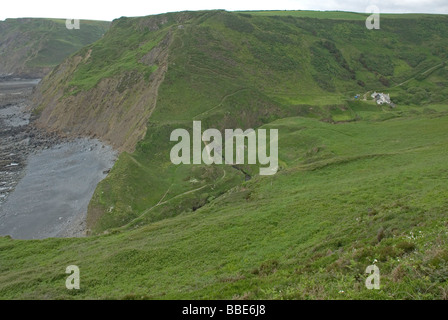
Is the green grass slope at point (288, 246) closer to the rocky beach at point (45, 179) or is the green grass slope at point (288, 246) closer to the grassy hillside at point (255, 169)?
the grassy hillside at point (255, 169)

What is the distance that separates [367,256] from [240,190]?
23.7 metres

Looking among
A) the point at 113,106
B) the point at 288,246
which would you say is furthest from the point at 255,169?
the point at 113,106

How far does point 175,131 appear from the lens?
184 ft

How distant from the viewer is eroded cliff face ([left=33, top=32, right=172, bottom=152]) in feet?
208

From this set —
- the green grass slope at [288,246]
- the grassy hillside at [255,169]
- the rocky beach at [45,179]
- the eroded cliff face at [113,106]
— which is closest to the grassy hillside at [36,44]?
the grassy hillside at [255,169]

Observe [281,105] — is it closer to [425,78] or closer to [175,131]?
[175,131]

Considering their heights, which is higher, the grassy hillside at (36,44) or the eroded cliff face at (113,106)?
the grassy hillside at (36,44)

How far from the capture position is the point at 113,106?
70938mm

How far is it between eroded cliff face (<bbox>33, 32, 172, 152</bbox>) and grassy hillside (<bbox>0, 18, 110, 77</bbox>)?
3628 inches

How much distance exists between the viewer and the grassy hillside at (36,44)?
15762 cm

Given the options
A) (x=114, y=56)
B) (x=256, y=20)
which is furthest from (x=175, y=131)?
(x=256, y=20)

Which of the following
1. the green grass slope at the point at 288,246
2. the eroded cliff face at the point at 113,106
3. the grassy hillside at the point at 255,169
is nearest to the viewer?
the green grass slope at the point at 288,246

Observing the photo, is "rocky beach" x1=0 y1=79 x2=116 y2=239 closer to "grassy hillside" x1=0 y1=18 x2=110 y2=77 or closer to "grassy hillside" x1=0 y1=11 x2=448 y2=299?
"grassy hillside" x1=0 y1=11 x2=448 y2=299

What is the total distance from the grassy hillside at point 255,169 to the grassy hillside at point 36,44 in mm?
77494
